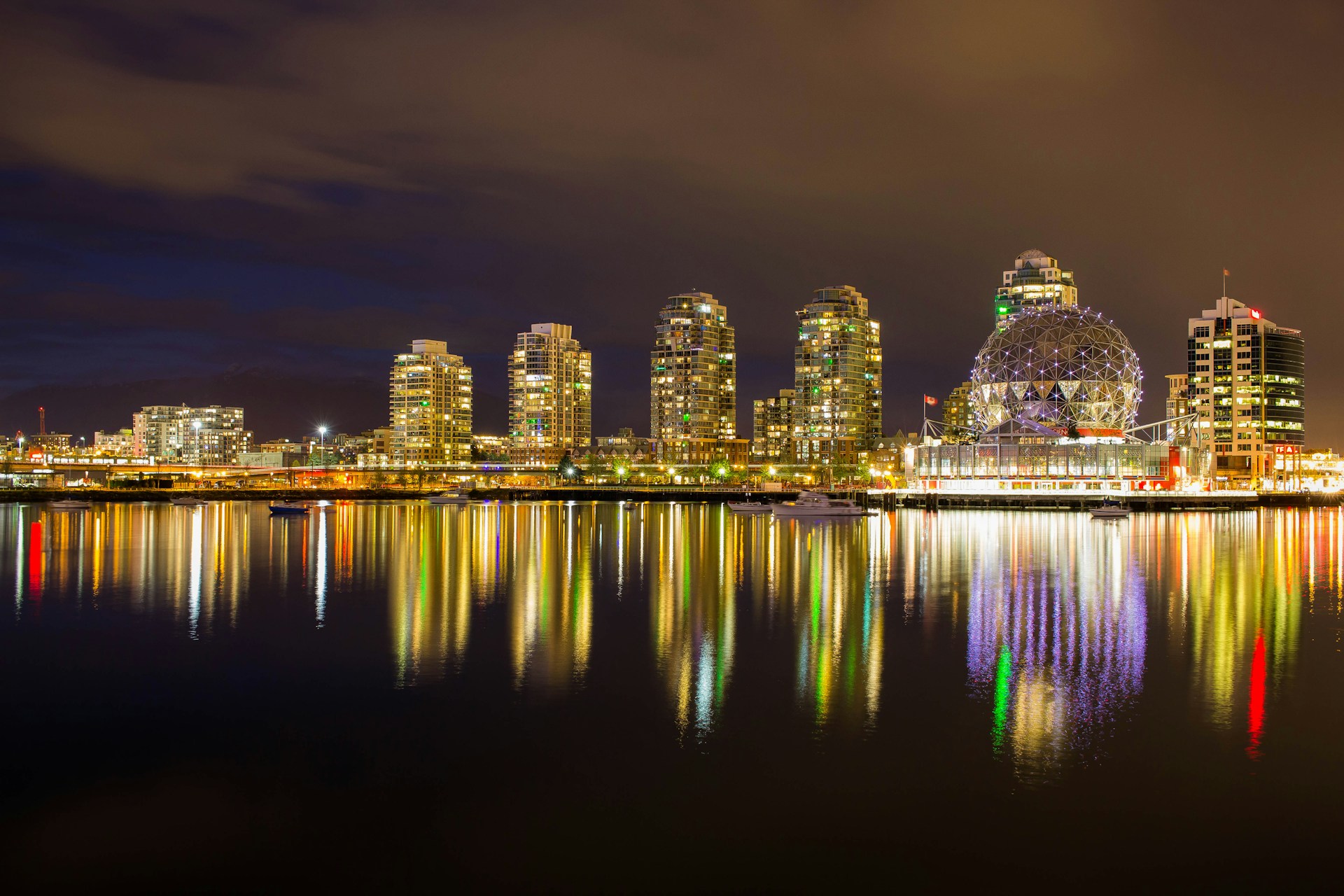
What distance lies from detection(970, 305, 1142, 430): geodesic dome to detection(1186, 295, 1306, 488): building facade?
216 feet

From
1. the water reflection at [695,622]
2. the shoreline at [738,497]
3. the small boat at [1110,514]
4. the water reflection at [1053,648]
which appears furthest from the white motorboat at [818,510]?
the water reflection at [1053,648]

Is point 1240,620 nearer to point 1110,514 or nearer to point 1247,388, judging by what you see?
point 1110,514

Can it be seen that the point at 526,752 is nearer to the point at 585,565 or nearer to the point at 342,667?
the point at 342,667

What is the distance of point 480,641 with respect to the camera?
24734mm

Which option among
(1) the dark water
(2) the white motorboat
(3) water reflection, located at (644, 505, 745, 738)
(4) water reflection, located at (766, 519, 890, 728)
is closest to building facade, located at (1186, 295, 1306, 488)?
(2) the white motorboat

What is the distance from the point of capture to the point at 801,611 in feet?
98.1

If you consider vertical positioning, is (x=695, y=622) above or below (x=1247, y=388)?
below

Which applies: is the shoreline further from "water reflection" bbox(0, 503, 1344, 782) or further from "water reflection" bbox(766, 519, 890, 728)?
"water reflection" bbox(766, 519, 890, 728)

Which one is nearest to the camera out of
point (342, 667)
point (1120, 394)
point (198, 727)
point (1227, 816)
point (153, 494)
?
point (1227, 816)

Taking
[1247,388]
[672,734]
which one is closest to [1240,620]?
[672,734]

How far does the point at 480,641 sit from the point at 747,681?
7.58m

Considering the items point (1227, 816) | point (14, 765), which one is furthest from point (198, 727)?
point (1227, 816)

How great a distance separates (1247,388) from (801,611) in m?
170

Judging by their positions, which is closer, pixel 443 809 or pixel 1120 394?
pixel 443 809
